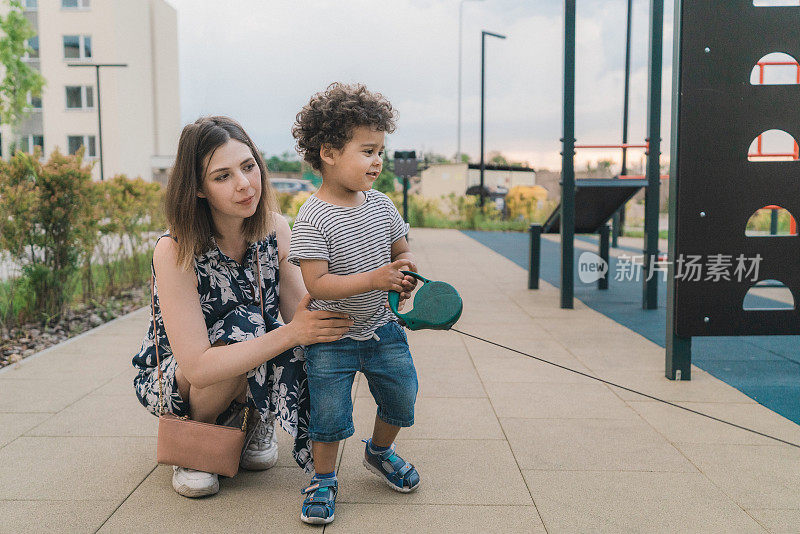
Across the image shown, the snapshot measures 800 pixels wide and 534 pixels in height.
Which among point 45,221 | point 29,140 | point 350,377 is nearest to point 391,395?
point 350,377

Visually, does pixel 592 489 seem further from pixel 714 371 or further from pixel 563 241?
pixel 563 241

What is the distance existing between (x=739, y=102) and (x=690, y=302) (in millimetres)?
1093

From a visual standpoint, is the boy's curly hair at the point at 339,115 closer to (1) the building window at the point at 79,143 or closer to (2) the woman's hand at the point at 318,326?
(2) the woman's hand at the point at 318,326

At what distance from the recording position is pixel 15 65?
25844 mm

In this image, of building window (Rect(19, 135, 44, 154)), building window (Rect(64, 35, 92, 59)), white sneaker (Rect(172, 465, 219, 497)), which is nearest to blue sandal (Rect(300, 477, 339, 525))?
white sneaker (Rect(172, 465, 219, 497))

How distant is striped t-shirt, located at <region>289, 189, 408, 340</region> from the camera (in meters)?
2.13

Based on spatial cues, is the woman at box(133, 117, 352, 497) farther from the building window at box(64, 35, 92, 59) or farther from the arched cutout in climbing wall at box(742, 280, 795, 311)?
the building window at box(64, 35, 92, 59)

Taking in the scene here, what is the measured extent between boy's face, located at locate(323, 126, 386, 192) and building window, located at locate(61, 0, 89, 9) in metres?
34.1

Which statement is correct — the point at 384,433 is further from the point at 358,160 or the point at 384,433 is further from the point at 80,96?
the point at 80,96

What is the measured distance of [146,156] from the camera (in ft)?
115

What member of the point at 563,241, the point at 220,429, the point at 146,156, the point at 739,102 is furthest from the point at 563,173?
the point at 146,156

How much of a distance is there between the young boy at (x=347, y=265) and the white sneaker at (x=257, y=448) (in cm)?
39

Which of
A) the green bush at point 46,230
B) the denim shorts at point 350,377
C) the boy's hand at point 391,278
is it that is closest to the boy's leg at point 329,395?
the denim shorts at point 350,377

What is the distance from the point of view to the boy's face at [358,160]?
2146 mm
